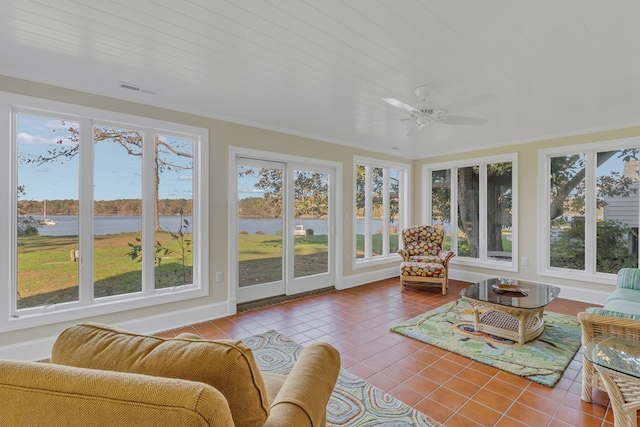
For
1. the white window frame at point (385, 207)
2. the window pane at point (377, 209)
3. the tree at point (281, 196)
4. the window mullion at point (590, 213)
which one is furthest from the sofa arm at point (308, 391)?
the window mullion at point (590, 213)

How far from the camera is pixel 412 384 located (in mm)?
2260

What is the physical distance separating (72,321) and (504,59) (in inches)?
171

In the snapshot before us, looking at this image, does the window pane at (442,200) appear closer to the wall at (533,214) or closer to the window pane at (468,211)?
the window pane at (468,211)

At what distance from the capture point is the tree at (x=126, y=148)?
2828 mm

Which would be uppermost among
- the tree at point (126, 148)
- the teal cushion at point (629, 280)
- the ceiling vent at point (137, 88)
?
the ceiling vent at point (137, 88)

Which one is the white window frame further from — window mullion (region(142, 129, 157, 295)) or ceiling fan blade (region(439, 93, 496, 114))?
window mullion (region(142, 129, 157, 295))

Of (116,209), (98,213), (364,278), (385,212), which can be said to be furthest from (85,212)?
(385,212)

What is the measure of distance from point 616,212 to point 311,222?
14.0 feet

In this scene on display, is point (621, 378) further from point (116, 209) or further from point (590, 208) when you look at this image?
point (116, 209)

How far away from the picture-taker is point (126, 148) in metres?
3.19

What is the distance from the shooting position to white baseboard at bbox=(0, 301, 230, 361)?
258 centimetres

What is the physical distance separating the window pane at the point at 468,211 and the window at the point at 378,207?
1065mm

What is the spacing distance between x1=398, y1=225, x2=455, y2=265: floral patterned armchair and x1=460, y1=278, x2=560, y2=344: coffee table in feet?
5.30

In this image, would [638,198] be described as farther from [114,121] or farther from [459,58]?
[114,121]
